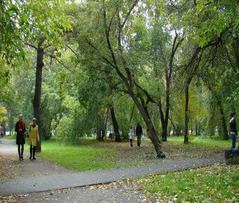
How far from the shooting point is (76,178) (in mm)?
13602

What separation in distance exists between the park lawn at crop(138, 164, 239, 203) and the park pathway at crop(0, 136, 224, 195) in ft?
3.55

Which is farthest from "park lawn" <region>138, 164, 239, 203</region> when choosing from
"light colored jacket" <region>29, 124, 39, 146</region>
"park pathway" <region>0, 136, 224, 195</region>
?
"light colored jacket" <region>29, 124, 39, 146</region>

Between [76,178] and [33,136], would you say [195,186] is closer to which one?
[76,178]

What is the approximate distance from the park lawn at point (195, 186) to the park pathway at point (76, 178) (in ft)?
3.55

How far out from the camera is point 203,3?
1038 cm

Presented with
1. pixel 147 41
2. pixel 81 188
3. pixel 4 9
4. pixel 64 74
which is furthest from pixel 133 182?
pixel 147 41

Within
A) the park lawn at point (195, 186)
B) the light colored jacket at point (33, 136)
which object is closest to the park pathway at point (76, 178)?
the park lawn at point (195, 186)

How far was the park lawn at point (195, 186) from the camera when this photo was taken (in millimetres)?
10023

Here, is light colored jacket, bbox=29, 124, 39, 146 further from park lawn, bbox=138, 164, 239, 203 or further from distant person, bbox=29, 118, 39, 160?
park lawn, bbox=138, 164, 239, 203

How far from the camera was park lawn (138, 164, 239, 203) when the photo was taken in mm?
10023

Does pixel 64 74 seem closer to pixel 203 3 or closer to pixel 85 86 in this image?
pixel 85 86

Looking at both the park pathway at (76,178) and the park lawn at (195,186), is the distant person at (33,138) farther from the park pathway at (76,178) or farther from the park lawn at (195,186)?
the park lawn at (195,186)

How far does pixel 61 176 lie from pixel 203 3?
24.5ft

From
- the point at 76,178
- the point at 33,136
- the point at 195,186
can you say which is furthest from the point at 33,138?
the point at 195,186
